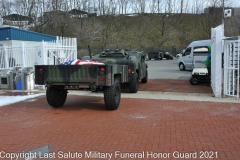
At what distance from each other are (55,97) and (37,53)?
480 centimetres

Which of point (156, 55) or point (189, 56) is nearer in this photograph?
point (189, 56)

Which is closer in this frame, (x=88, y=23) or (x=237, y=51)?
(x=237, y=51)

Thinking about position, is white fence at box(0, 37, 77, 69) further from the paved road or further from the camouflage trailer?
the paved road

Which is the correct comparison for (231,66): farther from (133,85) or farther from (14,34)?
(14,34)

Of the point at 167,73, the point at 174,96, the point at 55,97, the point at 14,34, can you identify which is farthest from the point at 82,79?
the point at 14,34

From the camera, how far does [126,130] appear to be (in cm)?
568

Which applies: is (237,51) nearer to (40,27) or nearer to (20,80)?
(20,80)

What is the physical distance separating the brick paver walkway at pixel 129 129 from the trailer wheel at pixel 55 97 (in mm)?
201

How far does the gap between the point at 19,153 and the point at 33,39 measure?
19620 mm

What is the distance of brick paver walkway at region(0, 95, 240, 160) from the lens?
458 cm

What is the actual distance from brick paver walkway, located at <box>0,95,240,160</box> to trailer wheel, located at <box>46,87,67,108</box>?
201mm

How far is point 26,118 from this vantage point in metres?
6.95

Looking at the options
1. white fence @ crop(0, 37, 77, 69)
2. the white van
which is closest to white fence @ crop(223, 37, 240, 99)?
white fence @ crop(0, 37, 77, 69)

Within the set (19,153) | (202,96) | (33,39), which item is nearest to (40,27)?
(33,39)
